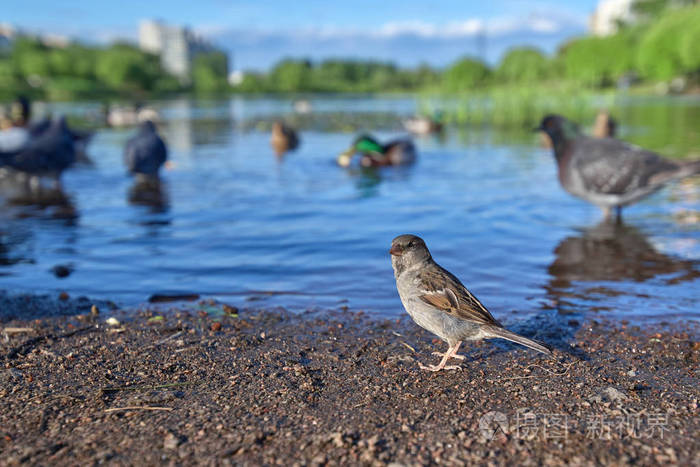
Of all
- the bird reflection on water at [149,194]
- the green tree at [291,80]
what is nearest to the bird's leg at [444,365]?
the bird reflection on water at [149,194]

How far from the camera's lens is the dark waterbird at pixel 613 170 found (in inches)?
384

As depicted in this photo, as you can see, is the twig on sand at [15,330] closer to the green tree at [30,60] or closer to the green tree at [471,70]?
the green tree at [471,70]

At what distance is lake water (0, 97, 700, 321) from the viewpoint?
23.6ft

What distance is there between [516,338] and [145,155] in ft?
44.5

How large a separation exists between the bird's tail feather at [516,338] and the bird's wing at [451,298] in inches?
3.4

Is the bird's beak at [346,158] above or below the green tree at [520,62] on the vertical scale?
below

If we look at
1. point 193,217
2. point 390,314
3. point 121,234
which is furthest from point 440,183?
point 390,314

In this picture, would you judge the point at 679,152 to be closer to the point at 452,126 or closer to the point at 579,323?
the point at 579,323

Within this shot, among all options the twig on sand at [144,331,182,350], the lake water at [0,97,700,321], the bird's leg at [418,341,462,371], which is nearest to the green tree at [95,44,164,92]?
the lake water at [0,97,700,321]

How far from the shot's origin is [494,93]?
3775 centimetres

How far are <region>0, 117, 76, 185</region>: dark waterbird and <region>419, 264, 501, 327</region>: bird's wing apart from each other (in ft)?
44.4

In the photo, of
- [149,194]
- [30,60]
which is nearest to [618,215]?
[149,194]

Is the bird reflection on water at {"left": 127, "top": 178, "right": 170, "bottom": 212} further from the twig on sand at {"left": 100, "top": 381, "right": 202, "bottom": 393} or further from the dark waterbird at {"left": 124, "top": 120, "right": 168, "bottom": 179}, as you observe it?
the twig on sand at {"left": 100, "top": 381, "right": 202, "bottom": 393}

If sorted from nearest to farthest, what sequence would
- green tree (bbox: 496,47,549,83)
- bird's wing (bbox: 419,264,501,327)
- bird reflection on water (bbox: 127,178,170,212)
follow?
bird's wing (bbox: 419,264,501,327), bird reflection on water (bbox: 127,178,170,212), green tree (bbox: 496,47,549,83)
